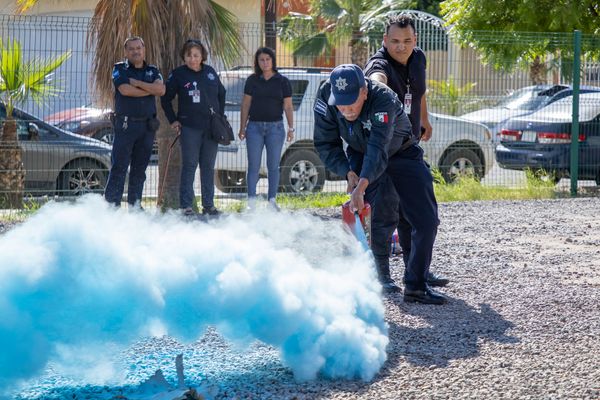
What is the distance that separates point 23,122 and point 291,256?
846 centimetres

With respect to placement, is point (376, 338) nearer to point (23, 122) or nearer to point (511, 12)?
point (23, 122)

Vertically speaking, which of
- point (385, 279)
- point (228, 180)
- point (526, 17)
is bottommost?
point (385, 279)

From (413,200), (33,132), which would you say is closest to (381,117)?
(413,200)

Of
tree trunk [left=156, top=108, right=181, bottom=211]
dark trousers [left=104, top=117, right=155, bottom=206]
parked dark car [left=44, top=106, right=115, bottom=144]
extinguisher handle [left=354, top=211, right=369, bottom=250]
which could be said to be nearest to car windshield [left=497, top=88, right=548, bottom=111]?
tree trunk [left=156, top=108, right=181, bottom=211]

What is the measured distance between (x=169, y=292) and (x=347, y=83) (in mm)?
1955

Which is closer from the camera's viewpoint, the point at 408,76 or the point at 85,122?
the point at 408,76

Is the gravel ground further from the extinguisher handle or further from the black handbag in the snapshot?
the black handbag

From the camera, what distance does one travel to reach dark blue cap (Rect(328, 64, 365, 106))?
19.1 ft

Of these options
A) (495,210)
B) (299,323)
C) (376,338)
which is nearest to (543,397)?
(376,338)

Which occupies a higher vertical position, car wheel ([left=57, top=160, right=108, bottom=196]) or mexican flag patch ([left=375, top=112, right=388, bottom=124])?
mexican flag patch ([left=375, top=112, right=388, bottom=124])

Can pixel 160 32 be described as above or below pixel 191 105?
above

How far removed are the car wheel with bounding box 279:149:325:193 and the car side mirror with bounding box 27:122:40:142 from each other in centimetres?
349

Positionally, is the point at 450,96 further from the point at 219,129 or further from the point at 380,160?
the point at 380,160

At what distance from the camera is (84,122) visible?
13.6 m
